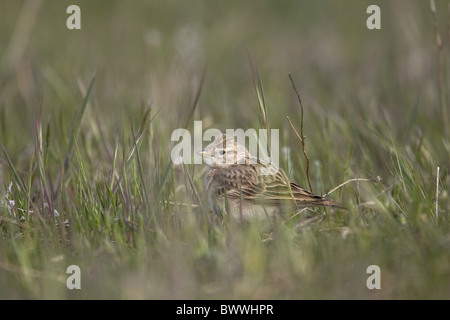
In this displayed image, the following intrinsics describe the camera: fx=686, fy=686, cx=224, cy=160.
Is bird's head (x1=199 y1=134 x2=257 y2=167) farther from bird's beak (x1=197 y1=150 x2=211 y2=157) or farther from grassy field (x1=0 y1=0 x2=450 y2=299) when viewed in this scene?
grassy field (x1=0 y1=0 x2=450 y2=299)

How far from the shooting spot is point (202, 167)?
702cm

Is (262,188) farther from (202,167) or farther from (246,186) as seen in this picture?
(202,167)

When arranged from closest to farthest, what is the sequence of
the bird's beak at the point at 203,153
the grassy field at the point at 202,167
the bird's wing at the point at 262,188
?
the grassy field at the point at 202,167 → the bird's wing at the point at 262,188 → the bird's beak at the point at 203,153

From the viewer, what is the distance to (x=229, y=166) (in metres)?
6.29

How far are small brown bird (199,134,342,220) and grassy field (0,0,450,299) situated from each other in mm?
187

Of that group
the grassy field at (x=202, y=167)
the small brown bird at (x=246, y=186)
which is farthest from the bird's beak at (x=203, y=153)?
the grassy field at (x=202, y=167)

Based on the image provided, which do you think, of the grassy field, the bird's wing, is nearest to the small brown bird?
the bird's wing

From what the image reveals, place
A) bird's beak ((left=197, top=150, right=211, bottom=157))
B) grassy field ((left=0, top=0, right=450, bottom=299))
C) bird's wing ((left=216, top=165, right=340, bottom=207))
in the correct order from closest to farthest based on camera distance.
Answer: grassy field ((left=0, top=0, right=450, bottom=299)) → bird's wing ((left=216, top=165, right=340, bottom=207)) → bird's beak ((left=197, top=150, right=211, bottom=157))

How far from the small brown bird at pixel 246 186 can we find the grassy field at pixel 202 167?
187mm

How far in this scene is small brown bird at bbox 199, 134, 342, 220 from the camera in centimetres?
538

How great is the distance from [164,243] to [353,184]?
1.91 meters

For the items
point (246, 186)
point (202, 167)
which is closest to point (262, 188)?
point (246, 186)

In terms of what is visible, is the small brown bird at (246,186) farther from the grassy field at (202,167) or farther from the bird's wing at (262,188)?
the grassy field at (202,167)

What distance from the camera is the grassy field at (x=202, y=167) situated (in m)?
4.16
